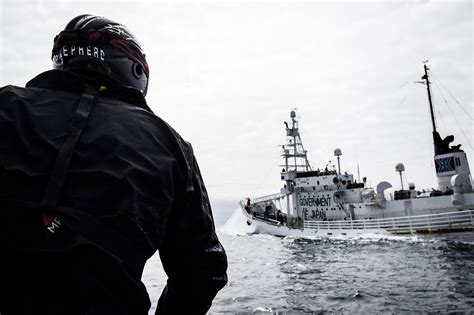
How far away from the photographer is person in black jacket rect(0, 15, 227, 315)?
1.08 m

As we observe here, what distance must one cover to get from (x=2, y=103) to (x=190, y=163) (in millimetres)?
851

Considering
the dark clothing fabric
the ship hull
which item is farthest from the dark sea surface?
the ship hull

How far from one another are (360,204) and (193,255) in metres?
→ 32.4

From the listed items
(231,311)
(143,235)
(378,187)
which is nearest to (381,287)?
(231,311)

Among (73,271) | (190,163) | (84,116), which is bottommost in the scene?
(73,271)

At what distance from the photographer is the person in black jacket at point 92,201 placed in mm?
1075

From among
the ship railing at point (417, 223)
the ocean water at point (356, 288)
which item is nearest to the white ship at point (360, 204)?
the ship railing at point (417, 223)

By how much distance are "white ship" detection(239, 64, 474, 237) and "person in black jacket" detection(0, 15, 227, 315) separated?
91.0 ft

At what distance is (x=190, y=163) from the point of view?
→ 1562mm

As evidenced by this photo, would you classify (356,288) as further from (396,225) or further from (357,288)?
(396,225)

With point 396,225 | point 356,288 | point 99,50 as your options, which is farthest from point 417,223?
point 99,50

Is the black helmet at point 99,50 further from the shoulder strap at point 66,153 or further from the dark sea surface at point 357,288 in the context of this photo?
the dark sea surface at point 357,288

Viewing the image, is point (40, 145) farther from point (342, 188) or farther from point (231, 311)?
point (342, 188)

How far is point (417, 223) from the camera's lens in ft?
83.4
